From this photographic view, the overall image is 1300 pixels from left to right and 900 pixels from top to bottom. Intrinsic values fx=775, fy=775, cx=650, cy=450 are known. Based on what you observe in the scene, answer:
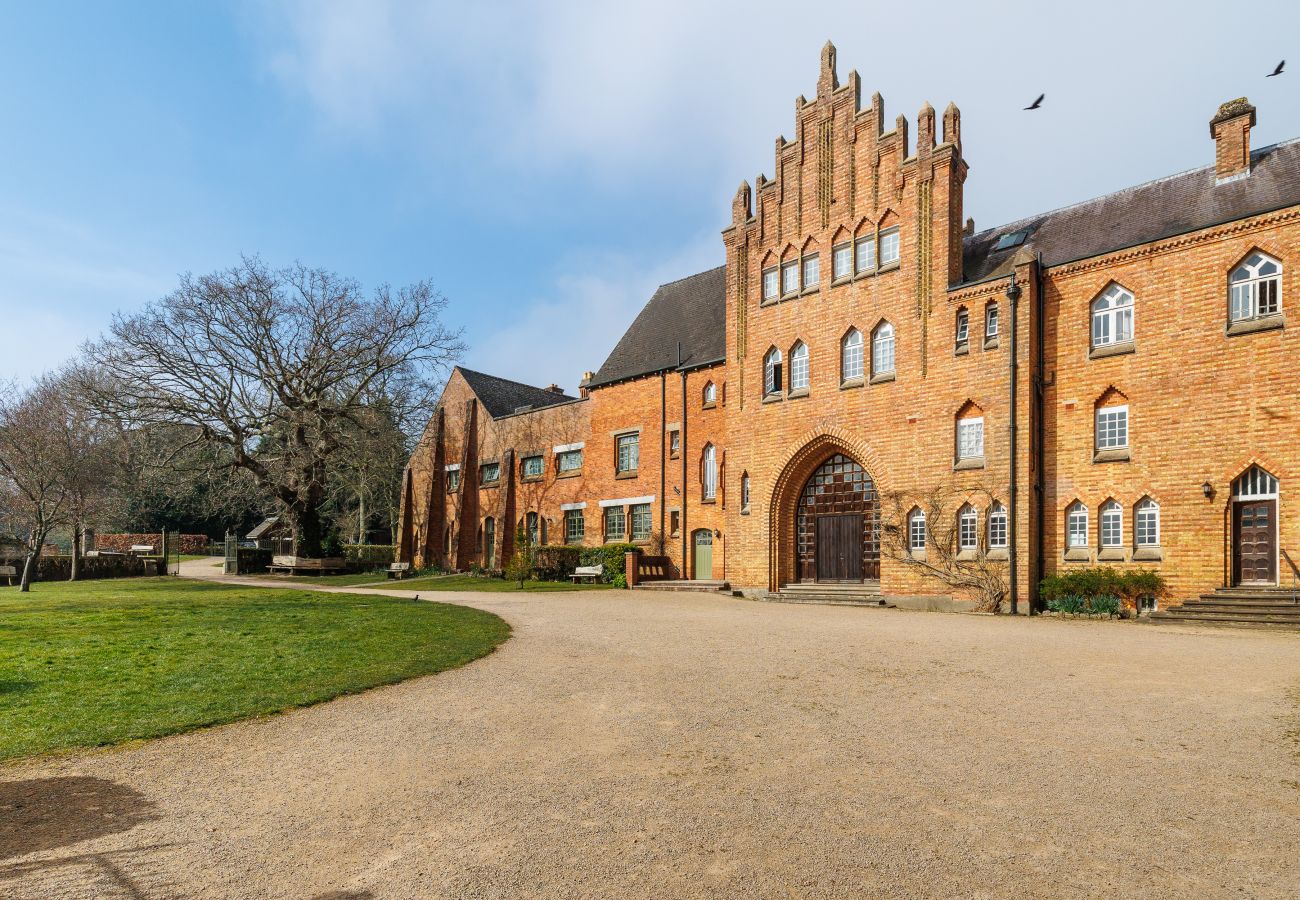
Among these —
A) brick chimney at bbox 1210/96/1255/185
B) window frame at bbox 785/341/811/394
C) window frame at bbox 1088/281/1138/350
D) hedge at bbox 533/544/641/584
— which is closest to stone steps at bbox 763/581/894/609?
window frame at bbox 785/341/811/394

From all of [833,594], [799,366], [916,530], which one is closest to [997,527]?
[916,530]

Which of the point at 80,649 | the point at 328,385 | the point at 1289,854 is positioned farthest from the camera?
the point at 328,385

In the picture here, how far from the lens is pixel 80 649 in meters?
11.0

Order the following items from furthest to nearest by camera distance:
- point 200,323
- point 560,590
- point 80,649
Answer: point 200,323 < point 560,590 < point 80,649

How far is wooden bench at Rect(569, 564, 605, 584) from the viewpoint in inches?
1157

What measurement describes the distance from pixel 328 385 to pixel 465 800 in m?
33.0

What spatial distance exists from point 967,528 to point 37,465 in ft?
100

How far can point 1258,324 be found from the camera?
1711 centimetres

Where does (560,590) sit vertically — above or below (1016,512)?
below

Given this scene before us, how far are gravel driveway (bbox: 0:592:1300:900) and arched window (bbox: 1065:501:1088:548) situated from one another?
32.3 ft

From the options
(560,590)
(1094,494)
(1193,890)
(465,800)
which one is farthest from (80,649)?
(1094,494)

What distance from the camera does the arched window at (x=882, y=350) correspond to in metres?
22.5

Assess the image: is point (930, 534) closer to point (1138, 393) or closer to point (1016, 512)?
point (1016, 512)

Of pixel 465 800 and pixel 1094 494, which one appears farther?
pixel 1094 494
